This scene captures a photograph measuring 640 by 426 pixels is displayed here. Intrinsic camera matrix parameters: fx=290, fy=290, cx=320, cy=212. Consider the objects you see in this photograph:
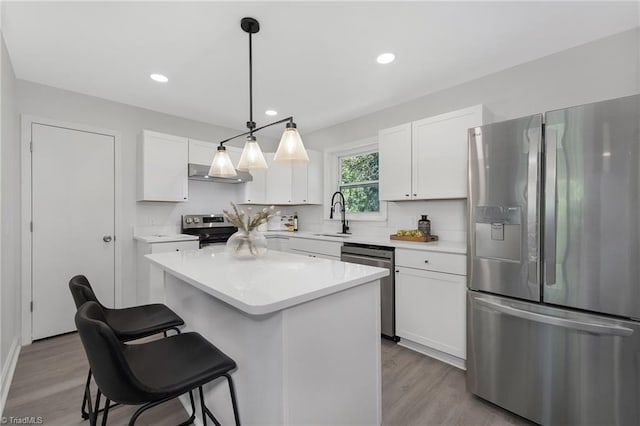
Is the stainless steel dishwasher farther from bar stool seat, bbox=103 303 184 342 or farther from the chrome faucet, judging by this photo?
bar stool seat, bbox=103 303 184 342

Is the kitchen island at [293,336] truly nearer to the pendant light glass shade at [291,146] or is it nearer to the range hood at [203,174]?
the pendant light glass shade at [291,146]

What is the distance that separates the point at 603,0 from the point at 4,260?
14.7ft

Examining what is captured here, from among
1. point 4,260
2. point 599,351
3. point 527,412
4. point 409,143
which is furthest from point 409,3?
point 4,260

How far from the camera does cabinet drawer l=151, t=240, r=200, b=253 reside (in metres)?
3.15

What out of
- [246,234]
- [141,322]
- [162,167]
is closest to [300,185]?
[162,167]

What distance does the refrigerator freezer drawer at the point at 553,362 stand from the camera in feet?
4.85

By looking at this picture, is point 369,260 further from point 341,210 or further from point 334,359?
point 334,359

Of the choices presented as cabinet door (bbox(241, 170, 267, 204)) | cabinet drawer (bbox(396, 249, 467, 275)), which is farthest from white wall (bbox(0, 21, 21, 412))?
cabinet drawer (bbox(396, 249, 467, 275))

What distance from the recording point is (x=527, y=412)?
174 centimetres

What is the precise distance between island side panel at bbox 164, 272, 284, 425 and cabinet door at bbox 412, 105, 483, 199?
212 centimetres

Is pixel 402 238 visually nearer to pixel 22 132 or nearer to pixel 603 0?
pixel 603 0

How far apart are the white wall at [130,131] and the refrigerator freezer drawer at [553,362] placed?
3475mm

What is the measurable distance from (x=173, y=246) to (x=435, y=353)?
2899 mm

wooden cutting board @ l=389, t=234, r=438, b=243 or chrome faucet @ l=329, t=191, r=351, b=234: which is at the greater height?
chrome faucet @ l=329, t=191, r=351, b=234
